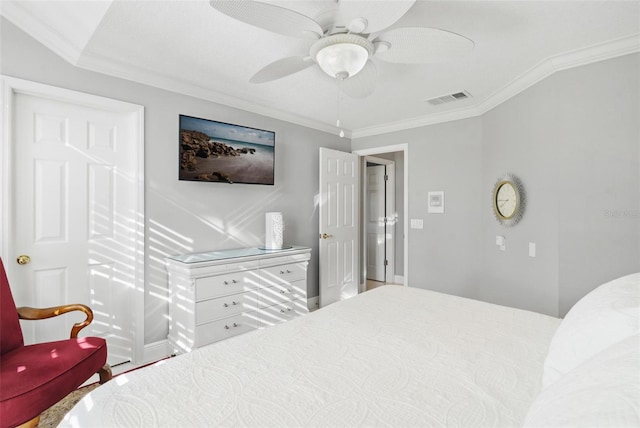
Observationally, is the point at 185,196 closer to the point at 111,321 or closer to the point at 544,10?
the point at 111,321

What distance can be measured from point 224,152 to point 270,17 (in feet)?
6.42

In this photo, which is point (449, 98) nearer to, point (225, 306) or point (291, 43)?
point (291, 43)

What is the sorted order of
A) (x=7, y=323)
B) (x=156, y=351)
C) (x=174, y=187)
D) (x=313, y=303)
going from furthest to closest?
1. (x=313, y=303)
2. (x=174, y=187)
3. (x=156, y=351)
4. (x=7, y=323)

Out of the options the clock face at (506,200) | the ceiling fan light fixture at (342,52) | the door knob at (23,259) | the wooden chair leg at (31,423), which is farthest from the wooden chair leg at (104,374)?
the clock face at (506,200)

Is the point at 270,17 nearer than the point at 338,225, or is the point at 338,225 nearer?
A: the point at 270,17

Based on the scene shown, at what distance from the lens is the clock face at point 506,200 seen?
2.97 m

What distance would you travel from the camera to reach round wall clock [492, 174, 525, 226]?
9.51ft

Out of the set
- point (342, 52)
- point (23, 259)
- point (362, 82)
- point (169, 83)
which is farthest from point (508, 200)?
point (23, 259)

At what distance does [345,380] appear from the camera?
43.9 inches

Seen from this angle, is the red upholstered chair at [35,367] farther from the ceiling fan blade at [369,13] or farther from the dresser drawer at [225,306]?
the ceiling fan blade at [369,13]

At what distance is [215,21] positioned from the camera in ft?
6.39

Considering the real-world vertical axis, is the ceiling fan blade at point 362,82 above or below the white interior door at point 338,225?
above

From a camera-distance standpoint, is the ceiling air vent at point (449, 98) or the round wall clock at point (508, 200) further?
the ceiling air vent at point (449, 98)

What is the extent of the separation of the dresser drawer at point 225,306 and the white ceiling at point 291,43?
6.30 feet
